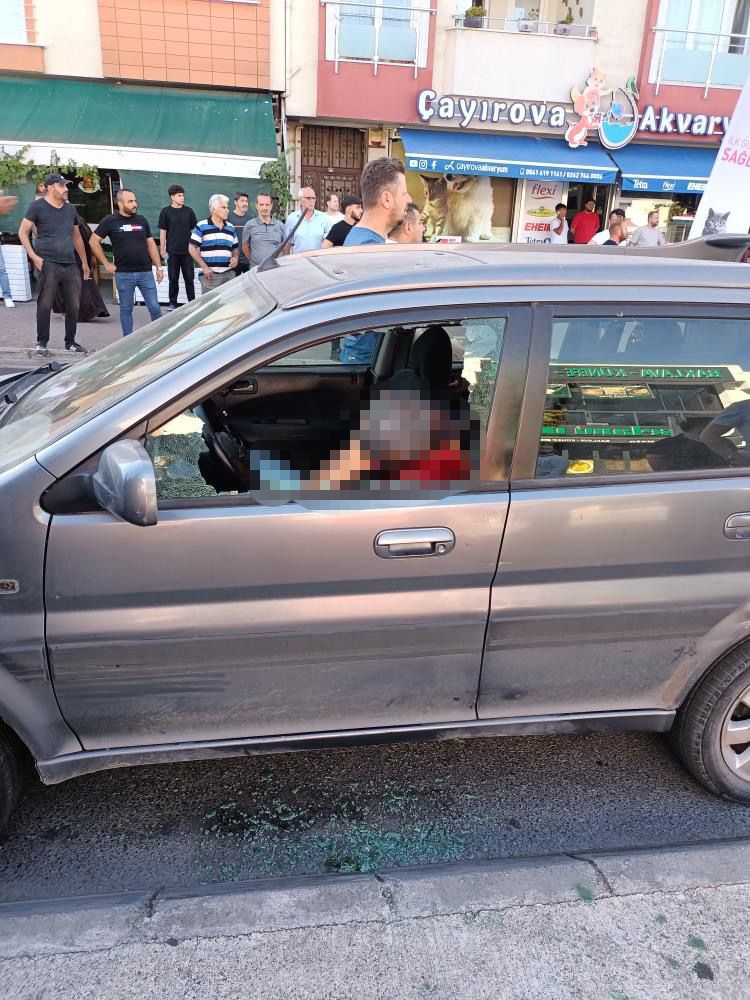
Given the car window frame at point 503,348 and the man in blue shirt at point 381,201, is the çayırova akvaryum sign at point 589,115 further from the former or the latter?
the car window frame at point 503,348

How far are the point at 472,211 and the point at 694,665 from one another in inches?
615

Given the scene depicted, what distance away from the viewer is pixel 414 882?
85.5 inches

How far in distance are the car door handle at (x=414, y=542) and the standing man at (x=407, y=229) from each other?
275cm

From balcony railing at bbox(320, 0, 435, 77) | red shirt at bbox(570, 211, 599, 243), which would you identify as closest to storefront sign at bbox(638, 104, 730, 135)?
red shirt at bbox(570, 211, 599, 243)

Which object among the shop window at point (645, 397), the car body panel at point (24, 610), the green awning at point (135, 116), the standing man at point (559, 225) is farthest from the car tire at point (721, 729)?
the standing man at point (559, 225)

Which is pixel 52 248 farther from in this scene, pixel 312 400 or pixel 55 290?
pixel 312 400

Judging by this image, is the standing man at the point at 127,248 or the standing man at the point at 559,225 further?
the standing man at the point at 559,225

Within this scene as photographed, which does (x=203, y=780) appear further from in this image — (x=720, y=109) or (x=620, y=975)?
(x=720, y=109)

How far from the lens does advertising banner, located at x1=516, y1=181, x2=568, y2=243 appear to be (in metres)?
16.5

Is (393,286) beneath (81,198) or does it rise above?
above

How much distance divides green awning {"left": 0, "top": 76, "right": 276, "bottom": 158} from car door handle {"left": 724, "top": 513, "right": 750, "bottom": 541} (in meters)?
13.3

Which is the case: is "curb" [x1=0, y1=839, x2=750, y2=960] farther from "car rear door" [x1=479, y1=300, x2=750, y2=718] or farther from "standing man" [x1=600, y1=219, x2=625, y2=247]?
"standing man" [x1=600, y1=219, x2=625, y2=247]

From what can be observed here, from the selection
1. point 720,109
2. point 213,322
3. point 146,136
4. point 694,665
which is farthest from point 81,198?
point 694,665

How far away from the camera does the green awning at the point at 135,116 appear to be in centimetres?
1341
